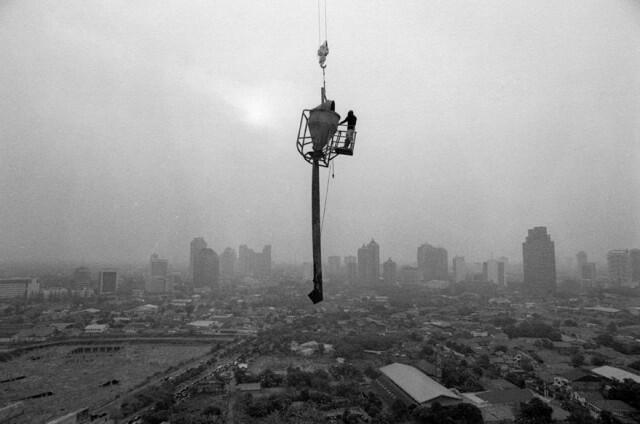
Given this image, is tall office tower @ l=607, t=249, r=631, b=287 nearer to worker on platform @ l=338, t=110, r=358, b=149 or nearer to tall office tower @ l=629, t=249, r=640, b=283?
tall office tower @ l=629, t=249, r=640, b=283

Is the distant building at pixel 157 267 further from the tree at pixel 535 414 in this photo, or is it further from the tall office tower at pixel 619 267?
the tall office tower at pixel 619 267

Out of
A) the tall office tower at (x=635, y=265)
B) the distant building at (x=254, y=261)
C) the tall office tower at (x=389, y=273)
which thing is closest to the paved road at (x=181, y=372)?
the tall office tower at (x=389, y=273)

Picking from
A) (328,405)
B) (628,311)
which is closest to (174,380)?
(328,405)

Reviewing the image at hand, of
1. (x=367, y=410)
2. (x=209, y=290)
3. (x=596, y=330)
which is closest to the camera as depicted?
(x=367, y=410)

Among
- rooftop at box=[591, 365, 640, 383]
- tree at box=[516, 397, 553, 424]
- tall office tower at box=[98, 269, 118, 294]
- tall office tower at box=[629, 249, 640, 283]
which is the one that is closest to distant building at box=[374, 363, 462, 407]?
tree at box=[516, 397, 553, 424]

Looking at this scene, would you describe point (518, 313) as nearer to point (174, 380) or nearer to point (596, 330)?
point (596, 330)

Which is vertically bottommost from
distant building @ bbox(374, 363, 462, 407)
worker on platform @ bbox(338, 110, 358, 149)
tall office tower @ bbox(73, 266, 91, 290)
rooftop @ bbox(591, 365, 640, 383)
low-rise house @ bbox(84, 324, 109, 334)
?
low-rise house @ bbox(84, 324, 109, 334)
